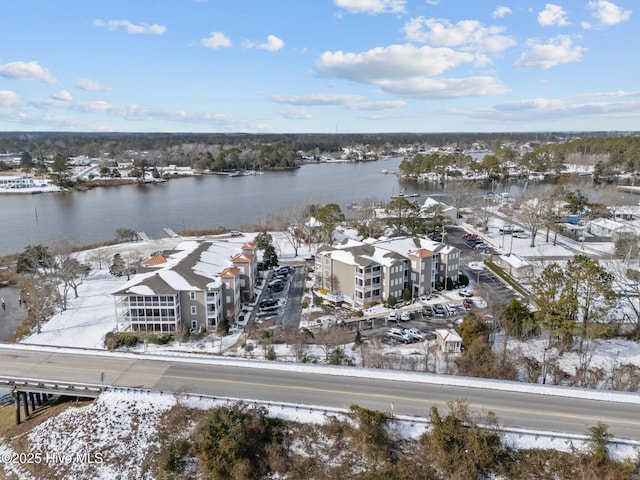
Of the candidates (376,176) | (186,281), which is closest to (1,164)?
(376,176)

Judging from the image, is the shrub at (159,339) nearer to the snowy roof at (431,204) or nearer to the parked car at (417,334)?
the parked car at (417,334)

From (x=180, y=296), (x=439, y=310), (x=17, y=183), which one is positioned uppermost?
(x=17, y=183)

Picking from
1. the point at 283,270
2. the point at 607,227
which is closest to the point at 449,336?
the point at 283,270

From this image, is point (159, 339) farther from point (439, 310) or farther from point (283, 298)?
point (439, 310)

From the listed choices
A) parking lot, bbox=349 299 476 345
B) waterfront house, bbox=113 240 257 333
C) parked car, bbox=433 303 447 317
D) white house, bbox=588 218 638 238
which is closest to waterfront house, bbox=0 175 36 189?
waterfront house, bbox=113 240 257 333

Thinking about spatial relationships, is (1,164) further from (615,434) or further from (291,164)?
(615,434)

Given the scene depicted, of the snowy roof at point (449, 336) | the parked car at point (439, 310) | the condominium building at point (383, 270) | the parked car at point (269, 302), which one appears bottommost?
the parked car at point (269, 302)

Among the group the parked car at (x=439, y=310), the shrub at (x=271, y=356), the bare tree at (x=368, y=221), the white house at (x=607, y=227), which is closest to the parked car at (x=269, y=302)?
the shrub at (x=271, y=356)
